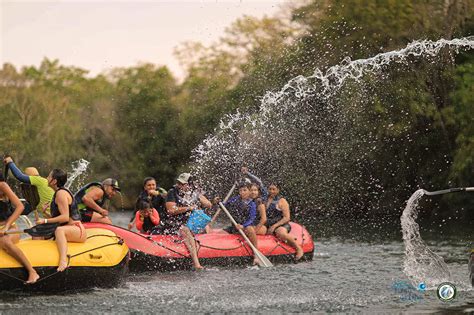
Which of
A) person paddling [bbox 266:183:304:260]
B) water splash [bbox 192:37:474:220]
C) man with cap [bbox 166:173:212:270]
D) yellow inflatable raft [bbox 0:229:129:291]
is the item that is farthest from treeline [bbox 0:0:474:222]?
yellow inflatable raft [bbox 0:229:129:291]

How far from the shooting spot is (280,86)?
119 ft

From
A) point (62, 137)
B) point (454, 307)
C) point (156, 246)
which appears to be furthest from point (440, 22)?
point (62, 137)

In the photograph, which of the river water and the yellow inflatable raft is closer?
the river water

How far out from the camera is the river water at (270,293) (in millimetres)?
13289

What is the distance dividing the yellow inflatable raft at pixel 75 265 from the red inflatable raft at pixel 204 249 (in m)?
1.29

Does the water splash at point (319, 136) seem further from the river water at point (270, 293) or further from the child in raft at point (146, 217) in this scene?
the child in raft at point (146, 217)

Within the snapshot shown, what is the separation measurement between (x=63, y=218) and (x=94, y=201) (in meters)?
2.70

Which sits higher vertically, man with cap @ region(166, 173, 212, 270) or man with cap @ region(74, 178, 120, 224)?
man with cap @ region(74, 178, 120, 224)

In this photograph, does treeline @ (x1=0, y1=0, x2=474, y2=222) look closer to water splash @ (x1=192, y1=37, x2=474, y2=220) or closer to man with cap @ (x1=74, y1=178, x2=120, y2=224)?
water splash @ (x1=192, y1=37, x2=474, y2=220)

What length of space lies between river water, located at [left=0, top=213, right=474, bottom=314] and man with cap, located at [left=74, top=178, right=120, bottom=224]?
120 cm

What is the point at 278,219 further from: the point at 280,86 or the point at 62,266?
the point at 280,86

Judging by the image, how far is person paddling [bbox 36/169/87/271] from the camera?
1417 cm

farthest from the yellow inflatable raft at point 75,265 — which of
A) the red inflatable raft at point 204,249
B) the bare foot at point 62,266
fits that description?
the red inflatable raft at point 204,249

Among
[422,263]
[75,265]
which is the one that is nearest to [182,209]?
[75,265]
